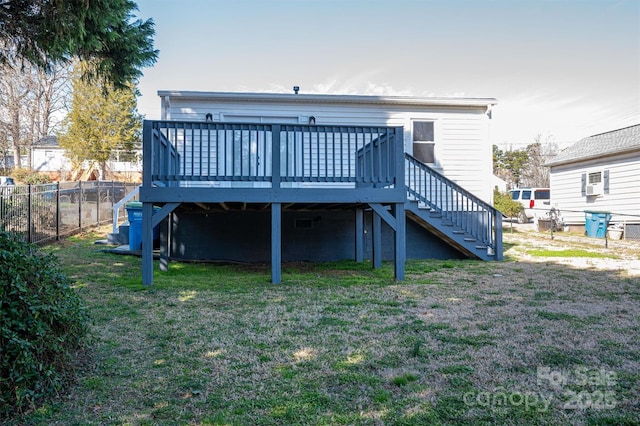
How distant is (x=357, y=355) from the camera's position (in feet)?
10.1

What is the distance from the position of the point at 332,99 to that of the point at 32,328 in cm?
764

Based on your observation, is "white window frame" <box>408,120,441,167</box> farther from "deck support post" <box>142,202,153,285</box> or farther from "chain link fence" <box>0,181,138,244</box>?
"chain link fence" <box>0,181,138,244</box>

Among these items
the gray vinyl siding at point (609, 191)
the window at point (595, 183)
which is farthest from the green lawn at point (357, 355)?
the window at point (595, 183)

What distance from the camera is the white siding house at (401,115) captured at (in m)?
8.86

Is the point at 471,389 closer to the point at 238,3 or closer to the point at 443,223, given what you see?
the point at 443,223

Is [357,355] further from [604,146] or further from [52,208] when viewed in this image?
[604,146]

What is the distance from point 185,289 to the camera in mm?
5594

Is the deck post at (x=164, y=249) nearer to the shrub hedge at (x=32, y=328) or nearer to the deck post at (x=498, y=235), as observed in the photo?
the shrub hedge at (x=32, y=328)

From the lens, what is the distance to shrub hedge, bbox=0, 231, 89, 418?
2.11 metres

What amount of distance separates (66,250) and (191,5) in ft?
23.4


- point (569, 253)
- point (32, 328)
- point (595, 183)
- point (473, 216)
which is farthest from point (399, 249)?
point (595, 183)

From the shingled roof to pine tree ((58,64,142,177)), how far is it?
21.1 metres

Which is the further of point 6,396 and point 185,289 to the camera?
point 185,289

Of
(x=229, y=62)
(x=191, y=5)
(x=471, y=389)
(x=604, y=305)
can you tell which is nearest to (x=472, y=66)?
(x=229, y=62)
